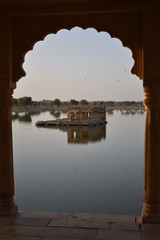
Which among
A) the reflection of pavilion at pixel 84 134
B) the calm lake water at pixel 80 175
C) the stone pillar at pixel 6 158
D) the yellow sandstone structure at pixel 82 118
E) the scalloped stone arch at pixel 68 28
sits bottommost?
the calm lake water at pixel 80 175

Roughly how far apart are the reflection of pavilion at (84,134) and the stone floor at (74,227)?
2982 centimetres

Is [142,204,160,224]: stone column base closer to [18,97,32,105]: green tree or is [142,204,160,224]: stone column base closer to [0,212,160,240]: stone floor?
[0,212,160,240]: stone floor

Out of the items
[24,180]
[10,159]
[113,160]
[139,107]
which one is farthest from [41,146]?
[139,107]

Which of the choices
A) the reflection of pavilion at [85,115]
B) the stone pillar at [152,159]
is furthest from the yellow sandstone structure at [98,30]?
the reflection of pavilion at [85,115]

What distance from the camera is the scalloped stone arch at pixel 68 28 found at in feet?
8.66

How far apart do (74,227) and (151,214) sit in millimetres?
626

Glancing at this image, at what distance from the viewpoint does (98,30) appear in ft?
8.80

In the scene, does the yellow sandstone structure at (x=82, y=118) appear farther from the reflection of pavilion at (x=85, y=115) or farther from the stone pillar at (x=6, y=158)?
the stone pillar at (x=6, y=158)

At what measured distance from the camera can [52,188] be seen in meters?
15.5

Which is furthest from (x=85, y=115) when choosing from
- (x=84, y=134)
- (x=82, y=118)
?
(x=84, y=134)

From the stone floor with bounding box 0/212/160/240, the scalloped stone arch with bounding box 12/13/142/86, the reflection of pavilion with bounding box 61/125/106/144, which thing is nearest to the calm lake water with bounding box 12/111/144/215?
the reflection of pavilion with bounding box 61/125/106/144

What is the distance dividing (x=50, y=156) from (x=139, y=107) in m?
59.8

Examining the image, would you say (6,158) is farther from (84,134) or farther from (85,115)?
(85,115)

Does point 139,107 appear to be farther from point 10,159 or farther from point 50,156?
point 10,159
